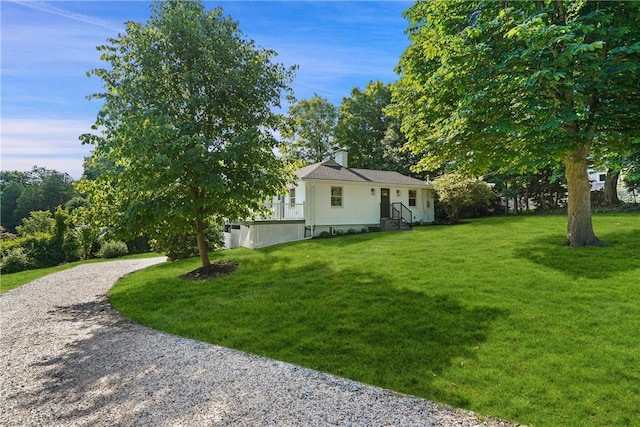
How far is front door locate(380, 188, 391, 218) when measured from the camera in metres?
18.6

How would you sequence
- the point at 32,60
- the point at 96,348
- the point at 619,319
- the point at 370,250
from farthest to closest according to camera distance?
the point at 370,250 < the point at 32,60 < the point at 96,348 < the point at 619,319

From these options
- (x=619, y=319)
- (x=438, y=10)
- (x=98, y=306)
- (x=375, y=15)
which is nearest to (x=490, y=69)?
(x=438, y=10)

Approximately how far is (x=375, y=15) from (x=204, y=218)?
25.7 feet

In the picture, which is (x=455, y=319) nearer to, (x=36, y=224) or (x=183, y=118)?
(x=183, y=118)

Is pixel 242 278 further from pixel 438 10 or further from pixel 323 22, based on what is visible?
pixel 438 10

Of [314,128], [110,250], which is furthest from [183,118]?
[314,128]

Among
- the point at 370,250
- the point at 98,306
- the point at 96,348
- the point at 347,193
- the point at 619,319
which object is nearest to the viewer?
the point at 619,319

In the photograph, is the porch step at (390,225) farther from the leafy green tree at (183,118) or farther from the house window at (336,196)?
the leafy green tree at (183,118)

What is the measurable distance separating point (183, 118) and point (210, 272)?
15.1 feet

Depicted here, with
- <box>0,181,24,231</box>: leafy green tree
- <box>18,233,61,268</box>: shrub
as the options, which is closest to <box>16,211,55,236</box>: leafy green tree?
<box>18,233,61,268</box>: shrub

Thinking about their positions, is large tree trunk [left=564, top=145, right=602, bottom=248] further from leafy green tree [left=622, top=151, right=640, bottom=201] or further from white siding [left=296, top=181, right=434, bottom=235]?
leafy green tree [left=622, top=151, right=640, bottom=201]

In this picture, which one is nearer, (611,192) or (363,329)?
(363,329)

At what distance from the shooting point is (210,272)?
32.3ft

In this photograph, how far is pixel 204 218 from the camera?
32.2ft
